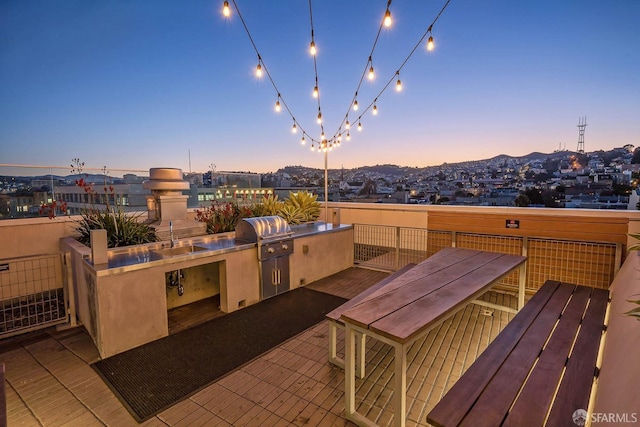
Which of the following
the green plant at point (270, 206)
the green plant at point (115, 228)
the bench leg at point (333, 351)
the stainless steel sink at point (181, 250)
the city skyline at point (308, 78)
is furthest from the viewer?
the green plant at point (270, 206)

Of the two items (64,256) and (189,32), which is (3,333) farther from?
(189,32)

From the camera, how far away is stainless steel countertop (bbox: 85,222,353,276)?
118 inches

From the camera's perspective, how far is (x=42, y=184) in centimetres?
483

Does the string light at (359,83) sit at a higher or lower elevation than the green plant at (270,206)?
higher

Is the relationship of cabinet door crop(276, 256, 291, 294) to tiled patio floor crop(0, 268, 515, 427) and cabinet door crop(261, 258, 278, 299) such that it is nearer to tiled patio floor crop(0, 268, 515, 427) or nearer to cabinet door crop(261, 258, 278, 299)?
cabinet door crop(261, 258, 278, 299)

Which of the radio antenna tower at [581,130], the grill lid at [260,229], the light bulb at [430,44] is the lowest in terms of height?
the grill lid at [260,229]

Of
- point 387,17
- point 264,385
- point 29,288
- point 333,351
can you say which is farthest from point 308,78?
point 29,288

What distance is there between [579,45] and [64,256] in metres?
9.18

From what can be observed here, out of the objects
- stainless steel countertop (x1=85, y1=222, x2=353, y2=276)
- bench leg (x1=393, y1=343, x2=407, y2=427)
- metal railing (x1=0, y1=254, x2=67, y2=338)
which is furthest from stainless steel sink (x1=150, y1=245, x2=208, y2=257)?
bench leg (x1=393, y1=343, x2=407, y2=427)

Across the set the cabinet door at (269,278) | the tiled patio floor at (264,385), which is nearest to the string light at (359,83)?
the cabinet door at (269,278)

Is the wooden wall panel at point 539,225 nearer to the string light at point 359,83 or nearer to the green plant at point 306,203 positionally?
the string light at point 359,83

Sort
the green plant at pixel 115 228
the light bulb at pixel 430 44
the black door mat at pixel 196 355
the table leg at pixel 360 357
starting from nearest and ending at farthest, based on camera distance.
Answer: the black door mat at pixel 196 355
the table leg at pixel 360 357
the light bulb at pixel 430 44
the green plant at pixel 115 228

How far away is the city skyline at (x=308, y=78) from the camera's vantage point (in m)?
5.14

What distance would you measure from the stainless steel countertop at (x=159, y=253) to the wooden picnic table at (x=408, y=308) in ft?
7.56
